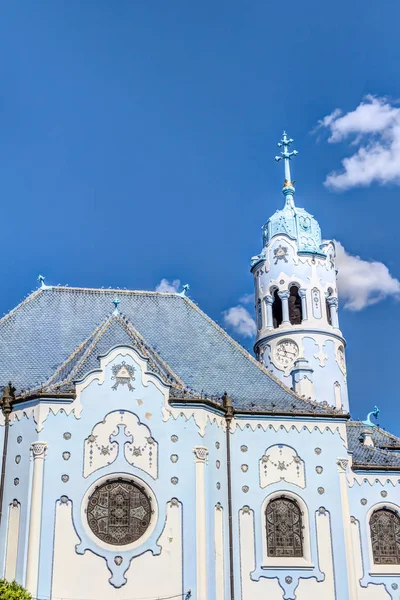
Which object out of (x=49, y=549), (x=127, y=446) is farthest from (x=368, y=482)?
(x=49, y=549)

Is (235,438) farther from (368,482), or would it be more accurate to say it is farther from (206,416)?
(368,482)

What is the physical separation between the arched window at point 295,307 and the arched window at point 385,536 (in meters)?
12.3

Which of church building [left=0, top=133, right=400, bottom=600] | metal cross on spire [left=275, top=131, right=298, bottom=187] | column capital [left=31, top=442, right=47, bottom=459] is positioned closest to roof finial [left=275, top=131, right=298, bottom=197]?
metal cross on spire [left=275, top=131, right=298, bottom=187]

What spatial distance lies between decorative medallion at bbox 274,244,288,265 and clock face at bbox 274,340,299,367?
5.31m

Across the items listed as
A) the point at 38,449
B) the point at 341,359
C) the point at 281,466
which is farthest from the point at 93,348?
the point at 341,359

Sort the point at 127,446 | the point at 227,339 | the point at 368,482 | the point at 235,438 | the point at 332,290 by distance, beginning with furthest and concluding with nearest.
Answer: the point at 332,290 → the point at 227,339 → the point at 368,482 → the point at 235,438 → the point at 127,446

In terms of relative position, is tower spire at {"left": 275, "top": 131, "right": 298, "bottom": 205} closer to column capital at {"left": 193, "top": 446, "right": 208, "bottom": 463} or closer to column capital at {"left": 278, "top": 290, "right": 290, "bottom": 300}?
column capital at {"left": 278, "top": 290, "right": 290, "bottom": 300}

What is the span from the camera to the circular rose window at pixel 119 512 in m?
27.0

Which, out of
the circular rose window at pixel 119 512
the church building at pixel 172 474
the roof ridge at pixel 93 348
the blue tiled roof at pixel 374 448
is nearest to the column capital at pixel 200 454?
the church building at pixel 172 474

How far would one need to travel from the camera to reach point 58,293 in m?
37.5

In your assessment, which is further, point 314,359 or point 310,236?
point 310,236

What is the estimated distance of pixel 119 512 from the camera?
27.3 m

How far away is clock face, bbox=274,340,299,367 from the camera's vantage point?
40000mm

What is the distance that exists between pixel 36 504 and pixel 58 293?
1346cm
